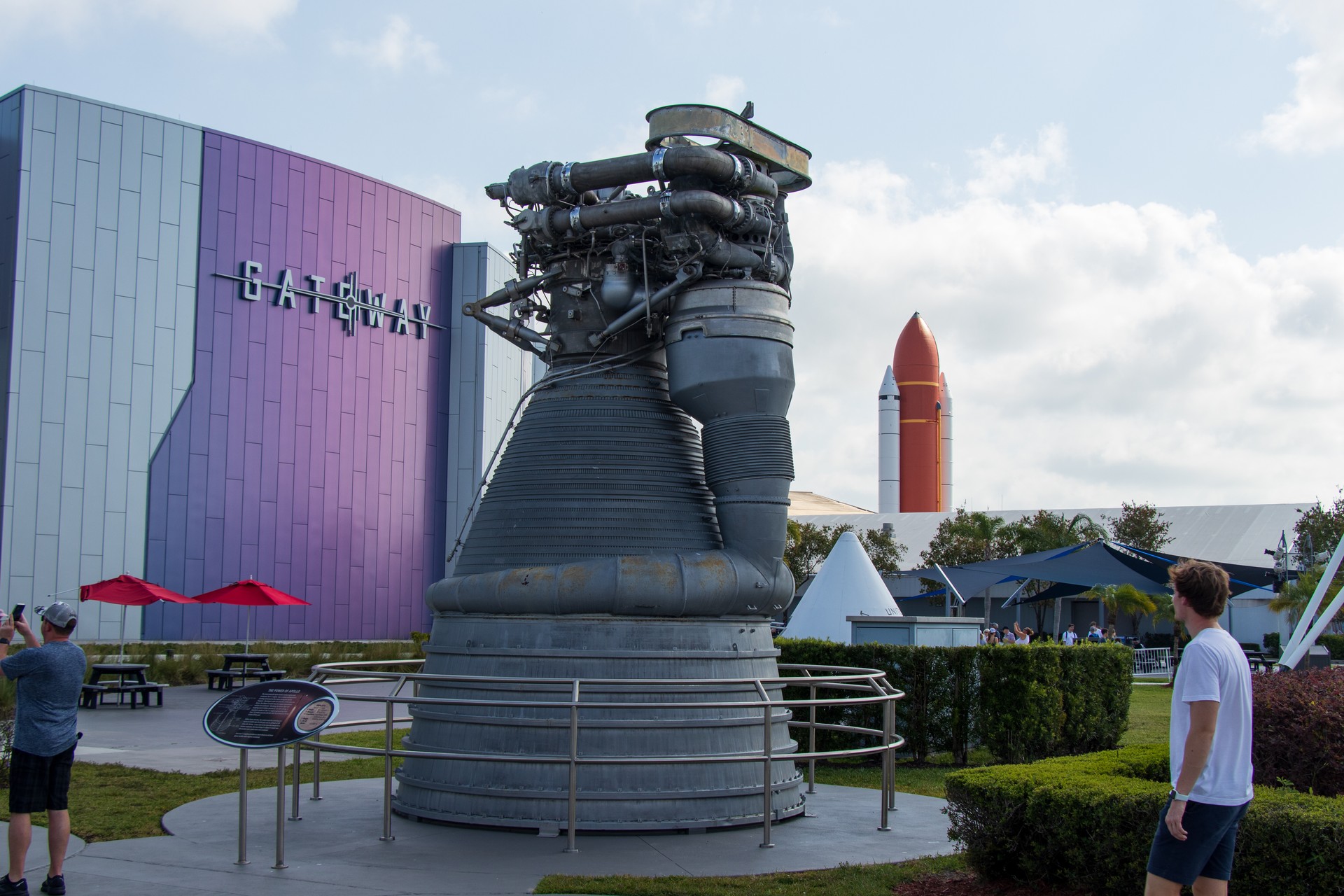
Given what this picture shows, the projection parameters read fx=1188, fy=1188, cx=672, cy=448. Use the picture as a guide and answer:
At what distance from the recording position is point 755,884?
20.8ft

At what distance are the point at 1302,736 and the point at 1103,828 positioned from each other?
5.82 feet

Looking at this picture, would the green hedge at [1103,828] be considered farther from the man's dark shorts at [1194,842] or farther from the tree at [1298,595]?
the tree at [1298,595]

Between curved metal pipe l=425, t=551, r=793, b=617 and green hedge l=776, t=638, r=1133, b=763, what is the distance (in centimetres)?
456

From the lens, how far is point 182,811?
8.44 m

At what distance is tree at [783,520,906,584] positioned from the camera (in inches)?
1905

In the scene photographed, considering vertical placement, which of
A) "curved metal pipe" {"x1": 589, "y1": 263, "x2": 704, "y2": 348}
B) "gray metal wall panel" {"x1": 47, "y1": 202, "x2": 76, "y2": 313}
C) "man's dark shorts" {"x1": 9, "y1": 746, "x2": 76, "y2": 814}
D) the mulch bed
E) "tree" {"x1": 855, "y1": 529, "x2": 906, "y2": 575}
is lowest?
the mulch bed

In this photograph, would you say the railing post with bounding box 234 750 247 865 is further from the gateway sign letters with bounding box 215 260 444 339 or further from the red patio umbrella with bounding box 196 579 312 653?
the gateway sign letters with bounding box 215 260 444 339

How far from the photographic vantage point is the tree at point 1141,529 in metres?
46.6

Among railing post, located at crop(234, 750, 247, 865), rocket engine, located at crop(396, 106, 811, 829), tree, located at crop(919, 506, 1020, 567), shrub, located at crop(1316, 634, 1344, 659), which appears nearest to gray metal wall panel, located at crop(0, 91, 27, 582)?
rocket engine, located at crop(396, 106, 811, 829)

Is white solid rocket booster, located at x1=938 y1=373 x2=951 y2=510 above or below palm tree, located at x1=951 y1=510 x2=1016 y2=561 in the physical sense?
above

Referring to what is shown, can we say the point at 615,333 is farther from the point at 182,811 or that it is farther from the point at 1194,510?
the point at 1194,510

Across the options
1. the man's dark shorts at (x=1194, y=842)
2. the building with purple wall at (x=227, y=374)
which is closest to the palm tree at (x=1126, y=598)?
the building with purple wall at (x=227, y=374)

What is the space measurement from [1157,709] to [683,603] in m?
14.8

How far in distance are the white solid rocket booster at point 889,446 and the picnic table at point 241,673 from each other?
47.6 m
